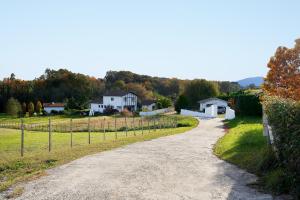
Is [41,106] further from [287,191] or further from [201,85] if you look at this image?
[287,191]

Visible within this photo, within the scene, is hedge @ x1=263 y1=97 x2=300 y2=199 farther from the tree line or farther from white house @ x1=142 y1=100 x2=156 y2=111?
white house @ x1=142 y1=100 x2=156 y2=111

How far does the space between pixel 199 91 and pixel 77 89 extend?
Result: 117 feet

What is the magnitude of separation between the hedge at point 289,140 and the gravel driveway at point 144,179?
897 millimetres

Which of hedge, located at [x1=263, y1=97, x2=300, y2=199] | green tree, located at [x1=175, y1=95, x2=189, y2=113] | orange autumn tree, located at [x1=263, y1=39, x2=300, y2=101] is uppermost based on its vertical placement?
orange autumn tree, located at [x1=263, y1=39, x2=300, y2=101]

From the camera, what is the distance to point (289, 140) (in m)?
10.3

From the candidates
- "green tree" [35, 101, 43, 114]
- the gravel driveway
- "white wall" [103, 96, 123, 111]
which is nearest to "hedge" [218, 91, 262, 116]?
the gravel driveway

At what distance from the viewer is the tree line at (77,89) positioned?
10173cm

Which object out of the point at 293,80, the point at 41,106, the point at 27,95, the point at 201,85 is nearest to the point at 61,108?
the point at 41,106

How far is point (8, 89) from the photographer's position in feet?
367

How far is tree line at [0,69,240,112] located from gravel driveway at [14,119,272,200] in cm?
7951

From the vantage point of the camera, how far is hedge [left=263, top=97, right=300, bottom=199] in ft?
31.9

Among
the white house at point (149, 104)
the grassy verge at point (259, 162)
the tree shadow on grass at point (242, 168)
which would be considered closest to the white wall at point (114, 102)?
the white house at point (149, 104)

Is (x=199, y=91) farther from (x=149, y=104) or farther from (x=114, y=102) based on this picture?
(x=114, y=102)

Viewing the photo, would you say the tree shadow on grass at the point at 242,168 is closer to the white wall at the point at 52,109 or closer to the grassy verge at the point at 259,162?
the grassy verge at the point at 259,162
